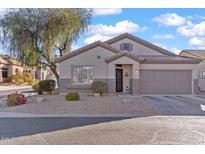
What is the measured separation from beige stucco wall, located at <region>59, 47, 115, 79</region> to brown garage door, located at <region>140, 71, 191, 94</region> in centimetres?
287

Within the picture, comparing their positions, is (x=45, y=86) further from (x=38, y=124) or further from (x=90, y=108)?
(x=38, y=124)

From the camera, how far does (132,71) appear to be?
22.9 m

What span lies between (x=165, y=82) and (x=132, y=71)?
2558 mm

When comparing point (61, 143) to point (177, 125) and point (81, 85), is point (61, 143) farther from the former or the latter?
point (81, 85)

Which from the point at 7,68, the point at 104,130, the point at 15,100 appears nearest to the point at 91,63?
the point at 15,100

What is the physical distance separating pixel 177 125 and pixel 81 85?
12918 mm

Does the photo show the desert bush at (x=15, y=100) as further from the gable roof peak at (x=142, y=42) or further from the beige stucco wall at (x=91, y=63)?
the gable roof peak at (x=142, y=42)

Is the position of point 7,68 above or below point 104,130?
above

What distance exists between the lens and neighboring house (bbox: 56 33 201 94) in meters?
22.7

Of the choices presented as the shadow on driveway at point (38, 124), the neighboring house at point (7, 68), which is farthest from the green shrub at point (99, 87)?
the neighboring house at point (7, 68)

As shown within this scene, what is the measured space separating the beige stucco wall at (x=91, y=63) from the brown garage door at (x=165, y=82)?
287 cm

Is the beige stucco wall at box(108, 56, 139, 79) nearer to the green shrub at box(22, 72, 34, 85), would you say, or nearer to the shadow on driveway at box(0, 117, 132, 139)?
the shadow on driveway at box(0, 117, 132, 139)

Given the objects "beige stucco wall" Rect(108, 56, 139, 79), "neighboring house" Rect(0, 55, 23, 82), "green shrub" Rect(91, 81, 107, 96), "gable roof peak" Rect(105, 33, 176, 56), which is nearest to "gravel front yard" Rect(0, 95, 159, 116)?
"green shrub" Rect(91, 81, 107, 96)

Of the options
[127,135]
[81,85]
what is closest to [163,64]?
[81,85]
